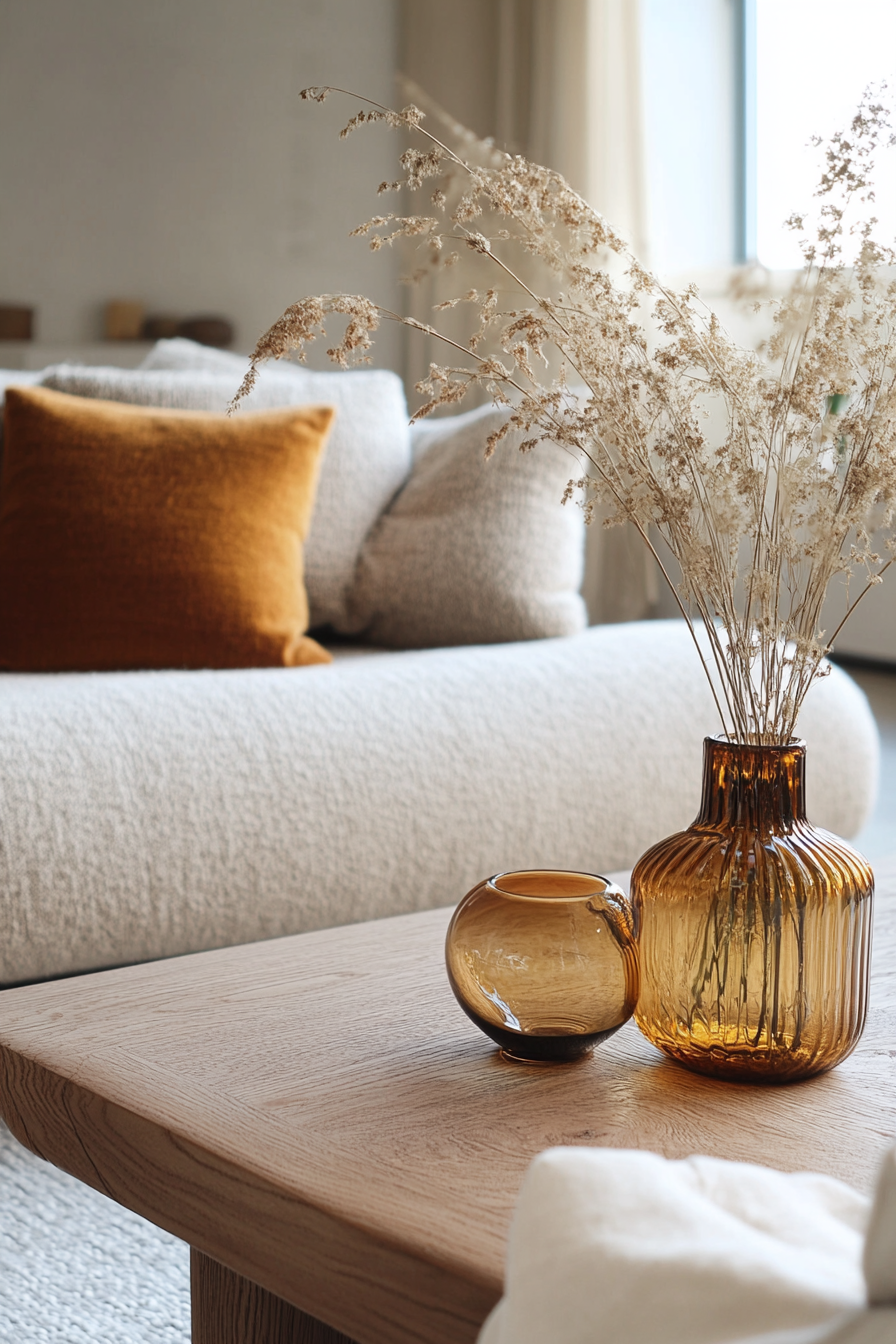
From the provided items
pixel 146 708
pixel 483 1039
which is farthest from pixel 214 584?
pixel 483 1039

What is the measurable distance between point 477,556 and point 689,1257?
1583 millimetres

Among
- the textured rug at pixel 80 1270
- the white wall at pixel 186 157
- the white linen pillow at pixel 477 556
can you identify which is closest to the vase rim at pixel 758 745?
the textured rug at pixel 80 1270

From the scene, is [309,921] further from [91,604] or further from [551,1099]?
[551,1099]

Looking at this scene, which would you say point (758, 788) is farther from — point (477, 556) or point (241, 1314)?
point (477, 556)

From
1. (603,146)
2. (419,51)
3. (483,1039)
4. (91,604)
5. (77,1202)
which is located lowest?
(77,1202)

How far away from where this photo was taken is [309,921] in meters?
1.50

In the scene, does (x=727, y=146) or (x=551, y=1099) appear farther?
(x=727, y=146)

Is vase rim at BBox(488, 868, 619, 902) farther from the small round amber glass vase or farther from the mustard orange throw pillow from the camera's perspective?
the mustard orange throw pillow

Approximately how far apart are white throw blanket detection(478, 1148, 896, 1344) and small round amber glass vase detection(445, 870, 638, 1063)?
0.81 ft

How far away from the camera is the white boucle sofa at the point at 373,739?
139cm

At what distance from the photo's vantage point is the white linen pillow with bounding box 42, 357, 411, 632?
2.00 meters

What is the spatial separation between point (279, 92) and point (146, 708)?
427cm

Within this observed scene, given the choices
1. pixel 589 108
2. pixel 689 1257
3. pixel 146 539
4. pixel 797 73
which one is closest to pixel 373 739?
pixel 146 539

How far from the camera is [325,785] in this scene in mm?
1499
